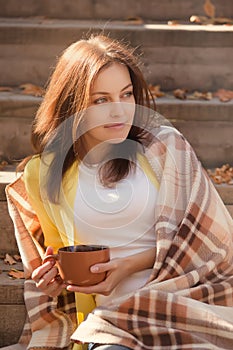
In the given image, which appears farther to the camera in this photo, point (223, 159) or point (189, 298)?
point (223, 159)

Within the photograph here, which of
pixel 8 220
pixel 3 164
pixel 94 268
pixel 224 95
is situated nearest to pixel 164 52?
pixel 224 95

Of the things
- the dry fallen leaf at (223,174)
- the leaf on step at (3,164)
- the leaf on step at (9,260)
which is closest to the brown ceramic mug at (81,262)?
the leaf on step at (9,260)

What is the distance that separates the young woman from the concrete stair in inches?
19.4

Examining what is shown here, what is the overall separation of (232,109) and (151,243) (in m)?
1.22

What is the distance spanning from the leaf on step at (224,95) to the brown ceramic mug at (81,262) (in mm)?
1561

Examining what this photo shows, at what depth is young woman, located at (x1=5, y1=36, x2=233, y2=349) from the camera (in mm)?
2809

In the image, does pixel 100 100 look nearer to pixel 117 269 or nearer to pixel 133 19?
pixel 117 269

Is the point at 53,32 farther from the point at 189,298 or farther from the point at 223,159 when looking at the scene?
the point at 189,298

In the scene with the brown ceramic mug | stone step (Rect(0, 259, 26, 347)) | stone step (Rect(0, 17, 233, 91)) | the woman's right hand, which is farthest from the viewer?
stone step (Rect(0, 17, 233, 91))

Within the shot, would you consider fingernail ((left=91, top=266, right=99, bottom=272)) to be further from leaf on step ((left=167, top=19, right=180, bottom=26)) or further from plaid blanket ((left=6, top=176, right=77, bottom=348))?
leaf on step ((left=167, top=19, right=180, bottom=26))

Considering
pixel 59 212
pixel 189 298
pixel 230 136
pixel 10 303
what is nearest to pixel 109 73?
pixel 59 212

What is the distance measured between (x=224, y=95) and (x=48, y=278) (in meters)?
1.72

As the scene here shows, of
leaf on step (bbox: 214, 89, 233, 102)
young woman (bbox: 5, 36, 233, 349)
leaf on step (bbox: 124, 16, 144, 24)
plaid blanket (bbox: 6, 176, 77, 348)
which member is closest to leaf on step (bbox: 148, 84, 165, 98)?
leaf on step (bbox: 214, 89, 233, 102)

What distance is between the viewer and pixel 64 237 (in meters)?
3.03
